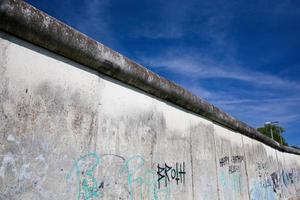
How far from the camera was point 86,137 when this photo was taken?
8.80 feet

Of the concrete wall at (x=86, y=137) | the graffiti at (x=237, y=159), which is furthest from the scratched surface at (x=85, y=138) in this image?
the graffiti at (x=237, y=159)

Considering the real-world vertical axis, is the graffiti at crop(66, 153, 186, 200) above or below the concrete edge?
below

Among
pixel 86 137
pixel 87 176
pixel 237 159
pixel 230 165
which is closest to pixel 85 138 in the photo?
pixel 86 137

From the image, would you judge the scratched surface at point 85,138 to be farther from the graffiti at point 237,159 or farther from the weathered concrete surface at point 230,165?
the graffiti at point 237,159

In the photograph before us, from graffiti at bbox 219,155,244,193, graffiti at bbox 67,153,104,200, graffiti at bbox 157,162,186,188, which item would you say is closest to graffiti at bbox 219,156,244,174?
graffiti at bbox 219,155,244,193

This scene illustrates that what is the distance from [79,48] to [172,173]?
233cm

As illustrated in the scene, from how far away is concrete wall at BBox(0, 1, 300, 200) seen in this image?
7.06 ft

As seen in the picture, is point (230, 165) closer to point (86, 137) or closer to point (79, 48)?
point (86, 137)

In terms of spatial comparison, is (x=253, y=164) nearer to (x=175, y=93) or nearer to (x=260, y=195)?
(x=260, y=195)

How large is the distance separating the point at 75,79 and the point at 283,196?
34.0 ft

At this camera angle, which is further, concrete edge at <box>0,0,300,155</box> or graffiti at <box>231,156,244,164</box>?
graffiti at <box>231,156,244,164</box>

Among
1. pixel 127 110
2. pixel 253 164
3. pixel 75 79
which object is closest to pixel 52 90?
pixel 75 79

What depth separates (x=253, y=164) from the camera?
739 centimetres

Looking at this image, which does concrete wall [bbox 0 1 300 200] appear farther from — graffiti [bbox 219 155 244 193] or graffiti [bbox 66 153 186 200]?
graffiti [bbox 219 155 244 193]
